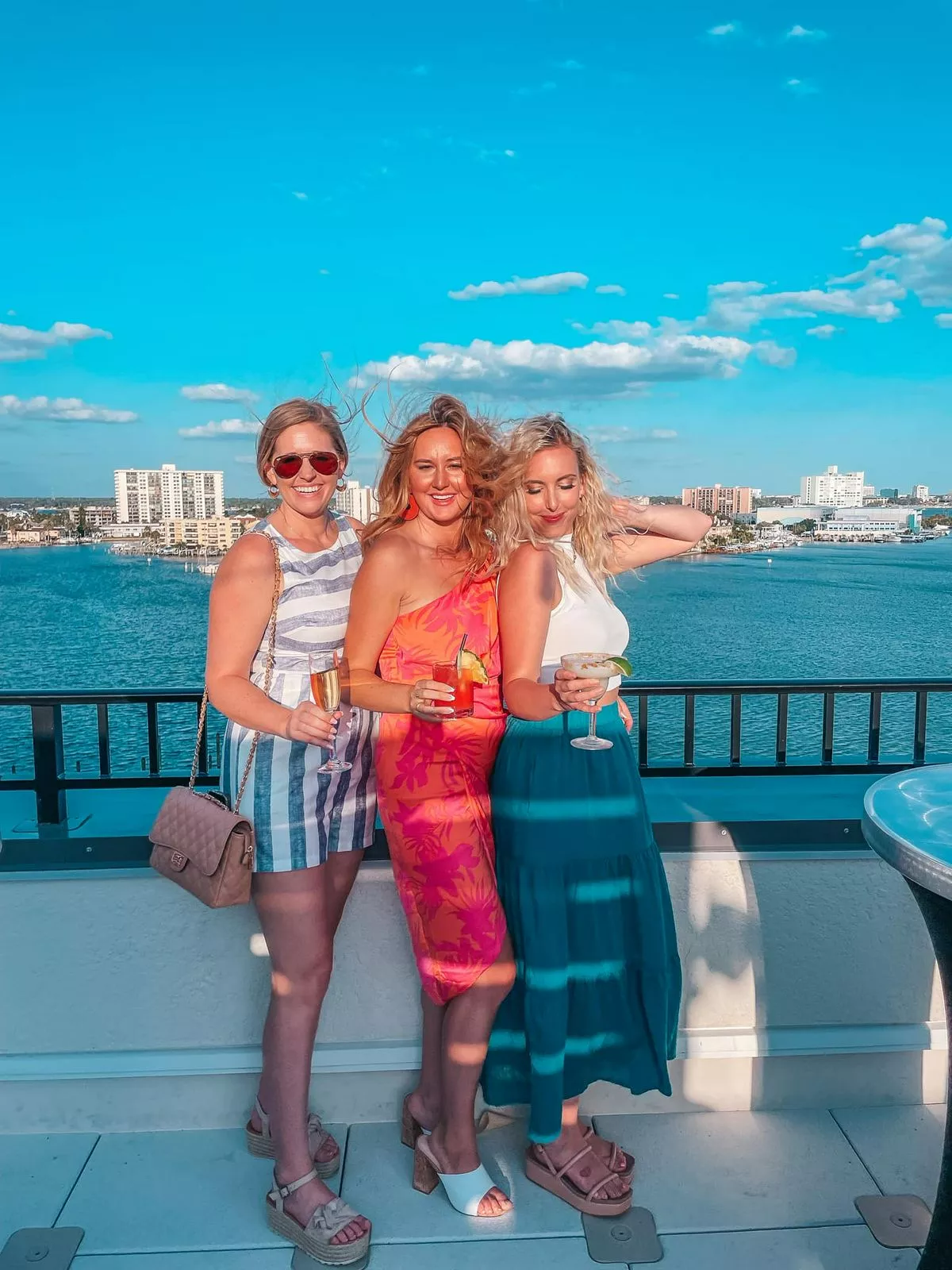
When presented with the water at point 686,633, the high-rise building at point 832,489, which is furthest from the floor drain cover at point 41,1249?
the high-rise building at point 832,489

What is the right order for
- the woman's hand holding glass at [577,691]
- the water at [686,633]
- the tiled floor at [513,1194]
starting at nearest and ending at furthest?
the woman's hand holding glass at [577,691] < the tiled floor at [513,1194] < the water at [686,633]

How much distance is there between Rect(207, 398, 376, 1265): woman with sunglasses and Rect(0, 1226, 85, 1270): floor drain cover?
40 centimetres

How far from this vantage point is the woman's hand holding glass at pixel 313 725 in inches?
64.3

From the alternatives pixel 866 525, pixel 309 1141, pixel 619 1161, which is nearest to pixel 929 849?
pixel 619 1161

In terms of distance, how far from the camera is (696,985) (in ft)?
7.55

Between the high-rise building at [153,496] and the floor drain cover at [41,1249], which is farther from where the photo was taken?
the high-rise building at [153,496]

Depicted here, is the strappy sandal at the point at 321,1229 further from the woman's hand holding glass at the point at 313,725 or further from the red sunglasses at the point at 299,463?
the red sunglasses at the point at 299,463

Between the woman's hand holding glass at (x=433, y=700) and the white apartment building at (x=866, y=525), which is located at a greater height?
the white apartment building at (x=866, y=525)

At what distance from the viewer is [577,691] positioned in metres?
1.62

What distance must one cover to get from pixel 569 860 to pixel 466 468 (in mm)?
832

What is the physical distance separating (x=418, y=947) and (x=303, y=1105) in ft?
1.31

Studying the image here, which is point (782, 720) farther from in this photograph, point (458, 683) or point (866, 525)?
point (866, 525)

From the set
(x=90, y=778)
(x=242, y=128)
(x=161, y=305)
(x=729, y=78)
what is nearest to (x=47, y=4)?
(x=242, y=128)

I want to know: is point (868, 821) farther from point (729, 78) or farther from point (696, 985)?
point (729, 78)
